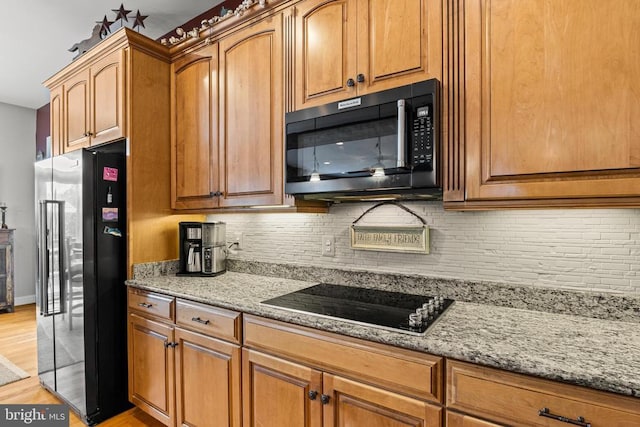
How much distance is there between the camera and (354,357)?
4.11 feet

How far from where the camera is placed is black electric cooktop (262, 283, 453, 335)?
1.27 meters

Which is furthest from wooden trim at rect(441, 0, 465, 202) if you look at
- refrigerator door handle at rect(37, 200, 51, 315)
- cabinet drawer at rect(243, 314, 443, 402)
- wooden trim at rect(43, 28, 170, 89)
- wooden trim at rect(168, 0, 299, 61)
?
refrigerator door handle at rect(37, 200, 51, 315)

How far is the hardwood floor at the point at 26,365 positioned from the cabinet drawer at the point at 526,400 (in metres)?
2.02

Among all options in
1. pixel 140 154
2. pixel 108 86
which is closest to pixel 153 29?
pixel 108 86

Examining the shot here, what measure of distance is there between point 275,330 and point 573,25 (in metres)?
1.55

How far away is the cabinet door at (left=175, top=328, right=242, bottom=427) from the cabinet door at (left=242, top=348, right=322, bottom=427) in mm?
70

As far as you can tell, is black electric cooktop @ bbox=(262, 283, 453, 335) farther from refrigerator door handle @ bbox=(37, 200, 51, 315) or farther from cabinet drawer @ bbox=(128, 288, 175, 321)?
refrigerator door handle @ bbox=(37, 200, 51, 315)

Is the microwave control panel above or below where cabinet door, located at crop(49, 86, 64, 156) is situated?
below

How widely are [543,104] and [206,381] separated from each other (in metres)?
1.91

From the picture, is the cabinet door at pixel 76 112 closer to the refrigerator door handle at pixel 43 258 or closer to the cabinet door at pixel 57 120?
the cabinet door at pixel 57 120

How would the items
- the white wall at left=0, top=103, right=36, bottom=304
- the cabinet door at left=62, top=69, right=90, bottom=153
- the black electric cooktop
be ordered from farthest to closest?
the white wall at left=0, top=103, right=36, bottom=304, the cabinet door at left=62, top=69, right=90, bottom=153, the black electric cooktop

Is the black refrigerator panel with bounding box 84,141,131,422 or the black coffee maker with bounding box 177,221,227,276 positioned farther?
the black coffee maker with bounding box 177,221,227,276

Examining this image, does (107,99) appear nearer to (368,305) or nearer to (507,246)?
(368,305)

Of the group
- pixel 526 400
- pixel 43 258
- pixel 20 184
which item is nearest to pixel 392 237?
pixel 526 400
